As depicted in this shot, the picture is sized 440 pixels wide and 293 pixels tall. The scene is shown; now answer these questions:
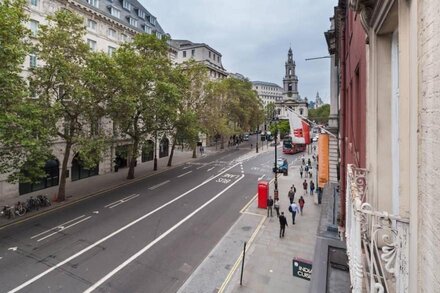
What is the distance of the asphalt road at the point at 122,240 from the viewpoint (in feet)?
38.4

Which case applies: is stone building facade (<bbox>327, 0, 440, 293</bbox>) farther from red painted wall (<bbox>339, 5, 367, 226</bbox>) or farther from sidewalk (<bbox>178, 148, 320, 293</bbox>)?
sidewalk (<bbox>178, 148, 320, 293</bbox>)

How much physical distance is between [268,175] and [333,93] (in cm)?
1474

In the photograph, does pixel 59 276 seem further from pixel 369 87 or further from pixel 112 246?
pixel 369 87

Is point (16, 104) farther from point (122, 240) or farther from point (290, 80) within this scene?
point (290, 80)

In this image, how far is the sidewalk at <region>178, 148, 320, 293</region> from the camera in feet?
37.4

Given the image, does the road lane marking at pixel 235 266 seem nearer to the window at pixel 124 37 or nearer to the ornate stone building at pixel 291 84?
the window at pixel 124 37

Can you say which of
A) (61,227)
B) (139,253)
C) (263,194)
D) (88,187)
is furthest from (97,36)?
(139,253)

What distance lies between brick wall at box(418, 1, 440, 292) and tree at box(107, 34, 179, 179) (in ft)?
71.4

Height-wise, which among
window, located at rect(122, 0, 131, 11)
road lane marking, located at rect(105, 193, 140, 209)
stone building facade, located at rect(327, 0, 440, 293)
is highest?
window, located at rect(122, 0, 131, 11)

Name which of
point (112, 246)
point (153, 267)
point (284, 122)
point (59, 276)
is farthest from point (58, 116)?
point (284, 122)

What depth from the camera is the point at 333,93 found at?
2194cm

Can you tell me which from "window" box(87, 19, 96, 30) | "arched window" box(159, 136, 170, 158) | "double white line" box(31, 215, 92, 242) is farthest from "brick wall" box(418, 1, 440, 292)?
"arched window" box(159, 136, 170, 158)

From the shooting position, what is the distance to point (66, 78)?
19344mm

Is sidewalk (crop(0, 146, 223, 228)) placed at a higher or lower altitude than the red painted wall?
lower
